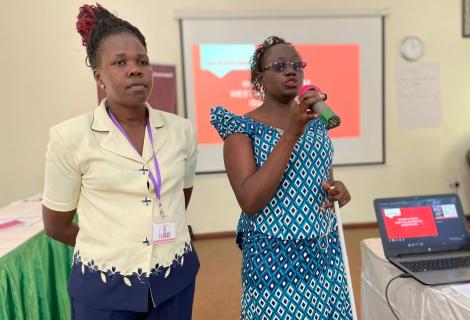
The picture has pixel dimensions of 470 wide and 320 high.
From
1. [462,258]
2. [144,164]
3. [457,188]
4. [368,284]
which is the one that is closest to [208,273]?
[368,284]

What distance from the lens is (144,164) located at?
0.97m

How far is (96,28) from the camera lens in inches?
39.8

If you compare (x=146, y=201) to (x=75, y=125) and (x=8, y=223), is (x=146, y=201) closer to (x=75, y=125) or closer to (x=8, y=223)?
(x=75, y=125)

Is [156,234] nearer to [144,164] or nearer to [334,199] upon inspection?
[144,164]

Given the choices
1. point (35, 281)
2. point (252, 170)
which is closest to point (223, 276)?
point (35, 281)

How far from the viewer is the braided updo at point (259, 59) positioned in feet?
3.85

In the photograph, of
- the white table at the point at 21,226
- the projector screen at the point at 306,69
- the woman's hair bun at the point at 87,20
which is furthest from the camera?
the projector screen at the point at 306,69

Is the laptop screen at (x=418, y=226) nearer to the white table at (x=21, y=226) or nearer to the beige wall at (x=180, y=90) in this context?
the white table at (x=21, y=226)

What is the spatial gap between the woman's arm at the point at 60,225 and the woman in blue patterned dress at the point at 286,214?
0.46m

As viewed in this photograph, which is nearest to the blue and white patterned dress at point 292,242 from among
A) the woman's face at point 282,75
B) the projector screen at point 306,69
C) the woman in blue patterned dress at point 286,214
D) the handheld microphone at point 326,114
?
the woman in blue patterned dress at point 286,214

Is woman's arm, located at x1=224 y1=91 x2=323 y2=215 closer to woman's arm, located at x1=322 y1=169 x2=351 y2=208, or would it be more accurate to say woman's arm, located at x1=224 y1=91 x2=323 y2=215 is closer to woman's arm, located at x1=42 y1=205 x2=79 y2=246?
woman's arm, located at x1=322 y1=169 x2=351 y2=208

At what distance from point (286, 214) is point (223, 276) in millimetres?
2262

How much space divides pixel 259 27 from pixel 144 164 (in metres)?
3.22

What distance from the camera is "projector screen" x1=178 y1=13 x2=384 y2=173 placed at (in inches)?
152
